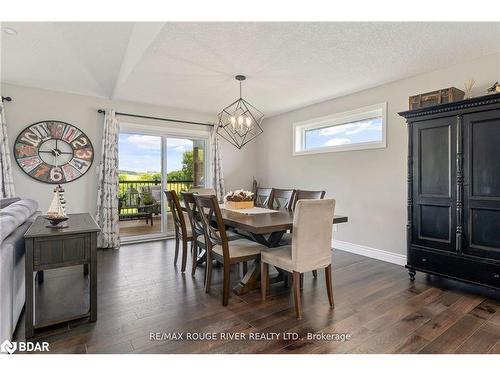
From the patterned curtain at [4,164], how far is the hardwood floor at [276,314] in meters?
1.49

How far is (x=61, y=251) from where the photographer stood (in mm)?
2006

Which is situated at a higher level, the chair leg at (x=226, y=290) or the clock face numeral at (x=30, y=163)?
the clock face numeral at (x=30, y=163)

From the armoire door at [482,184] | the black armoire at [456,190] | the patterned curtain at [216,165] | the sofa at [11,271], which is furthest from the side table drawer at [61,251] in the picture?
the patterned curtain at [216,165]

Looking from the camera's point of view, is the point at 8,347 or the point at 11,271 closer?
the point at 8,347

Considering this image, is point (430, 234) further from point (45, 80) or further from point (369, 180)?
point (45, 80)

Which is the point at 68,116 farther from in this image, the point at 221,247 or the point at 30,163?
the point at 221,247

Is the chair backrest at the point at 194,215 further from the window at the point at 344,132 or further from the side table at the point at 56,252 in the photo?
the window at the point at 344,132

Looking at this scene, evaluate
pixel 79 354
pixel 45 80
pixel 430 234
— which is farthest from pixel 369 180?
pixel 45 80

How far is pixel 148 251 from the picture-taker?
14.0 feet

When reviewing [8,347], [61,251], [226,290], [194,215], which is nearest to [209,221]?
[194,215]

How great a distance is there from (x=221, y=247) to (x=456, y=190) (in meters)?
2.36

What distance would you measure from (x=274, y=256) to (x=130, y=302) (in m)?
1.36

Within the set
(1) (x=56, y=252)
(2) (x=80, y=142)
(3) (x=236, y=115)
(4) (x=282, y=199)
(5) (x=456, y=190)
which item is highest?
(3) (x=236, y=115)

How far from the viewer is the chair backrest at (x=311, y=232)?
222 cm
